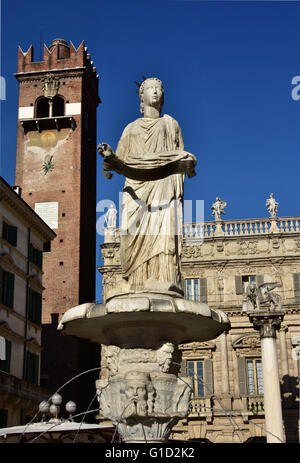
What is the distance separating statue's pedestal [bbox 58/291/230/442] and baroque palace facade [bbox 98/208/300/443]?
26716 millimetres

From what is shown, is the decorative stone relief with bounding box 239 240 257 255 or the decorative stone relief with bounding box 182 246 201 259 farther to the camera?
the decorative stone relief with bounding box 182 246 201 259

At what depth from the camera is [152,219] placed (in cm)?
856

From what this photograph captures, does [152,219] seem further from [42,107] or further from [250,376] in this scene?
[42,107]

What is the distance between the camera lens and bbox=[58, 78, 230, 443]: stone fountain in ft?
25.0

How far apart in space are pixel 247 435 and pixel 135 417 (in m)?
28.4

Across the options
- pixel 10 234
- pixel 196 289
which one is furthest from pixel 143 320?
pixel 196 289

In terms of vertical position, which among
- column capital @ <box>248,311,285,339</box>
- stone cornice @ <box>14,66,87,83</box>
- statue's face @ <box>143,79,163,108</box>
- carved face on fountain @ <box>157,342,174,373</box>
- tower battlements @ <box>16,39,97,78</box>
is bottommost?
carved face on fountain @ <box>157,342,174,373</box>

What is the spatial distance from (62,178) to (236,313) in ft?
53.6

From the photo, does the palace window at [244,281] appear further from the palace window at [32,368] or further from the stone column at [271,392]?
the stone column at [271,392]

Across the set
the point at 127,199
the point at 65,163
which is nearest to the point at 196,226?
the point at 65,163

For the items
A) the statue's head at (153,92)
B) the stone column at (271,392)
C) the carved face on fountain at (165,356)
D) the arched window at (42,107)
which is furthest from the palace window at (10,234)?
the carved face on fountain at (165,356)

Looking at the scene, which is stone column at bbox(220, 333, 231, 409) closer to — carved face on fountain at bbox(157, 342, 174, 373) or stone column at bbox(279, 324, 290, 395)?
stone column at bbox(279, 324, 290, 395)

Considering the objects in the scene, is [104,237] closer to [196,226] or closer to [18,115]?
[196,226]

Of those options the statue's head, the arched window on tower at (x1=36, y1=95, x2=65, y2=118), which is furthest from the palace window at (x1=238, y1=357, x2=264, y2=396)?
the statue's head
